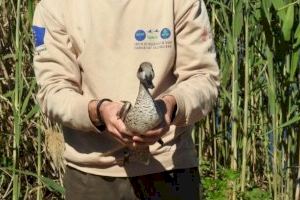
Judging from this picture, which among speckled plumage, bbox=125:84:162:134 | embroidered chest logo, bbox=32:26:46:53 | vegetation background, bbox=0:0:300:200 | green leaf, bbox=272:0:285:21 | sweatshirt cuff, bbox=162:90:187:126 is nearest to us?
speckled plumage, bbox=125:84:162:134

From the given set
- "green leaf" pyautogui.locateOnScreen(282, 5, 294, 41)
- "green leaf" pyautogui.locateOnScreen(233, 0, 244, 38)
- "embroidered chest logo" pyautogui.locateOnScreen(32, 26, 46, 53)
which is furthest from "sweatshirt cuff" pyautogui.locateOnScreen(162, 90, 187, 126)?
"green leaf" pyautogui.locateOnScreen(233, 0, 244, 38)

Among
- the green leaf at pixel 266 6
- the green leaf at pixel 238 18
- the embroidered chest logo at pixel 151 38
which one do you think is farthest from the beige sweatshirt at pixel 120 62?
the green leaf at pixel 238 18

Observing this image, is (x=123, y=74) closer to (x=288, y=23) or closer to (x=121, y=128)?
(x=121, y=128)

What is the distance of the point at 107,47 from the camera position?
1438 millimetres

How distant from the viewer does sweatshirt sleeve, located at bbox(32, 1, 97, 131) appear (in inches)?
55.1

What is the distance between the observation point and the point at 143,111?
3.98 ft

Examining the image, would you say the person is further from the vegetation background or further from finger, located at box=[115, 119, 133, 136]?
the vegetation background

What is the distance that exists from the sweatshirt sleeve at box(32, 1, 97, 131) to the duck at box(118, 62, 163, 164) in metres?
0.16

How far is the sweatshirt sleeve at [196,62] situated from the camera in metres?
1.42

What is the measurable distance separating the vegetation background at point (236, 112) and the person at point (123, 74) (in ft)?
3.42

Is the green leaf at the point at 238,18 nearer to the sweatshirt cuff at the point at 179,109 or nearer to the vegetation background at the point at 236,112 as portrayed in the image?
the vegetation background at the point at 236,112

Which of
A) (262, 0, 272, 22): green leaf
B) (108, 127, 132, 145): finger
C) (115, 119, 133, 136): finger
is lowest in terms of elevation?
(108, 127, 132, 145): finger

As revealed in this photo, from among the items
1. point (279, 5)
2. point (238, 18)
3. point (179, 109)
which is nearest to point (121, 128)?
point (179, 109)

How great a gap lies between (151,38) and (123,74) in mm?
87
